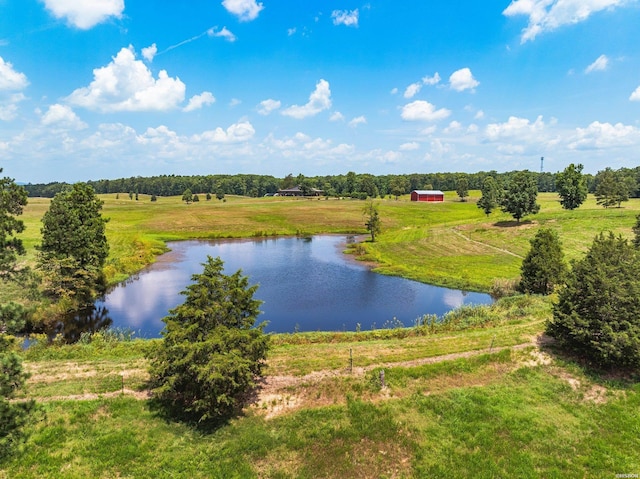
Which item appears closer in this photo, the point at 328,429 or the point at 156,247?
the point at 328,429

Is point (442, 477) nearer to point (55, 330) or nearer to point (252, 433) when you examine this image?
point (252, 433)

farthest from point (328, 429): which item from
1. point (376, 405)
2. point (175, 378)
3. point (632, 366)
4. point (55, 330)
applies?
point (55, 330)

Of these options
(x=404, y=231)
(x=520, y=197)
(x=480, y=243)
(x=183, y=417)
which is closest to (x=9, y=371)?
(x=183, y=417)

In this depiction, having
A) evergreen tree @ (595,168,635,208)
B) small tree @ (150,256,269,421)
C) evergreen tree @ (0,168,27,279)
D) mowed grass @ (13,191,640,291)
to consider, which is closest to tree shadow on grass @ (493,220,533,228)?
mowed grass @ (13,191,640,291)

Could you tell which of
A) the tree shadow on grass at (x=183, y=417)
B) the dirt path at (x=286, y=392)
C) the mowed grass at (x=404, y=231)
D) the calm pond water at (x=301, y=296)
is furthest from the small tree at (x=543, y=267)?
the tree shadow on grass at (x=183, y=417)

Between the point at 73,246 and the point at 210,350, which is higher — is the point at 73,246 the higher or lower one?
the higher one

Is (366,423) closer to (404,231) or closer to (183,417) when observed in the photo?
(183,417)

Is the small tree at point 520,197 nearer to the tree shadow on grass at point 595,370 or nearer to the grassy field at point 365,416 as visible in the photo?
the grassy field at point 365,416

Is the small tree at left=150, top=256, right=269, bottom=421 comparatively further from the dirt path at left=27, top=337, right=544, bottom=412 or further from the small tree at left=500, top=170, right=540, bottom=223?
the small tree at left=500, top=170, right=540, bottom=223
